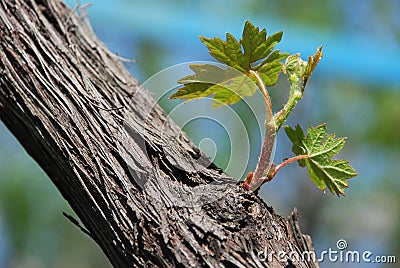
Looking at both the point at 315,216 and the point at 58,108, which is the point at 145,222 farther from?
the point at 315,216

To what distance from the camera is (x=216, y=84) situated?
2.70 ft

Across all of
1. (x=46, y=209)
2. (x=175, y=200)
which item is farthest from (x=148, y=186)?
(x=46, y=209)

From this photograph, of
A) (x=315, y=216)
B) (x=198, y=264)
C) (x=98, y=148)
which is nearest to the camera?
(x=198, y=264)

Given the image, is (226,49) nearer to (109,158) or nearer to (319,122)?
(109,158)

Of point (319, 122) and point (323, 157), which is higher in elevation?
point (319, 122)

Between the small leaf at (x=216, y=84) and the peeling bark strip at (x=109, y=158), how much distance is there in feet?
0.37

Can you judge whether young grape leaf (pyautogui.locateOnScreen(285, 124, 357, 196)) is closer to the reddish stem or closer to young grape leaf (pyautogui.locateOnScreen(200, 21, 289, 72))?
the reddish stem

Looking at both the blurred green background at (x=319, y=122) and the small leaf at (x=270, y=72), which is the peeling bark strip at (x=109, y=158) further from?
the blurred green background at (x=319, y=122)

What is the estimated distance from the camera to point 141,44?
5.11m

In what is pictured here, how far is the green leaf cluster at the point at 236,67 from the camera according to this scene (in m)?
0.79

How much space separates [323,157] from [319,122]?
3806mm

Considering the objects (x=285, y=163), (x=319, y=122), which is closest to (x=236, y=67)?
(x=285, y=163)

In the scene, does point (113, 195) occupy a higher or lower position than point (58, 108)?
lower

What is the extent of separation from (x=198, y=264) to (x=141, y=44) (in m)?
4.50
